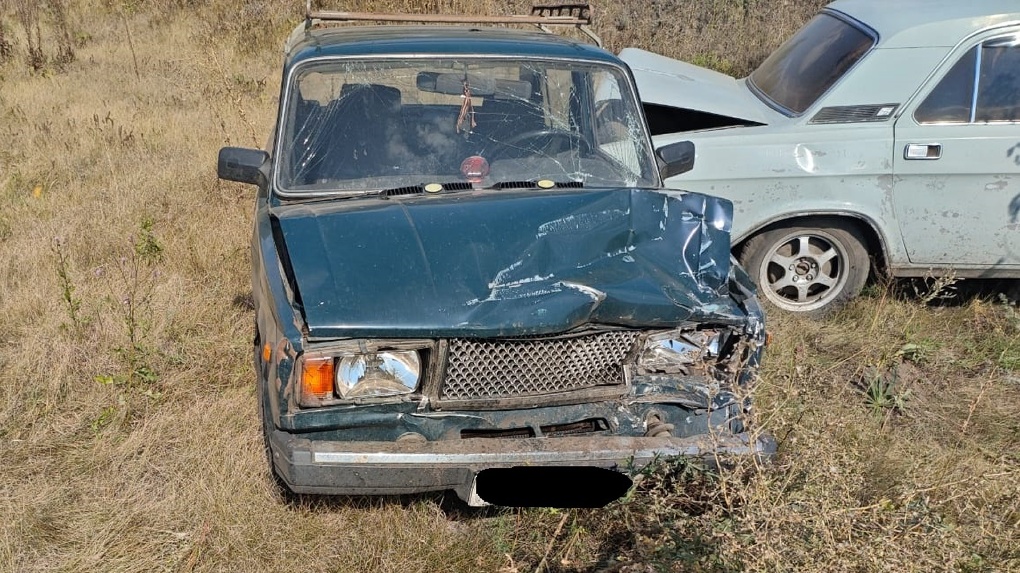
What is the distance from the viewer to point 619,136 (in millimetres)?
4129

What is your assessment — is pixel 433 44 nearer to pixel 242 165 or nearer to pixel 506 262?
pixel 242 165

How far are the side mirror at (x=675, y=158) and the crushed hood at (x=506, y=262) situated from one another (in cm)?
45

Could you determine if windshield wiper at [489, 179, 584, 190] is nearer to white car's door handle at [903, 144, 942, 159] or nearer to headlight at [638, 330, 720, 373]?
headlight at [638, 330, 720, 373]

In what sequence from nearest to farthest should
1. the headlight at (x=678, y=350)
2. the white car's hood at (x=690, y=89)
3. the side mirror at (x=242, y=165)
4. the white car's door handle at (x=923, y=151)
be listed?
the headlight at (x=678, y=350) < the side mirror at (x=242, y=165) < the white car's door handle at (x=923, y=151) < the white car's hood at (x=690, y=89)

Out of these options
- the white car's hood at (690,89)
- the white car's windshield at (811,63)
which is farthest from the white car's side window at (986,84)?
the white car's hood at (690,89)

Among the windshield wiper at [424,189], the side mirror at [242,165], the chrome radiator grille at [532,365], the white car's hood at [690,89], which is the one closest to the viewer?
the chrome radiator grille at [532,365]

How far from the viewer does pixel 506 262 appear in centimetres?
311

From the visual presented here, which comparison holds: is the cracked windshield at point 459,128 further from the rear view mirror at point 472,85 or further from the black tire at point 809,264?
the black tire at point 809,264

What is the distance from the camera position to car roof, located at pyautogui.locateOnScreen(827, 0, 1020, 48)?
484 cm

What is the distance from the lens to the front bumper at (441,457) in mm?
2758

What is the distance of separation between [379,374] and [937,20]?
396 cm

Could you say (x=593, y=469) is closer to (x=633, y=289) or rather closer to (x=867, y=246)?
(x=633, y=289)

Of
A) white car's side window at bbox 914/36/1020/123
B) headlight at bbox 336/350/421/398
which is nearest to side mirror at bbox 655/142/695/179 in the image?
white car's side window at bbox 914/36/1020/123

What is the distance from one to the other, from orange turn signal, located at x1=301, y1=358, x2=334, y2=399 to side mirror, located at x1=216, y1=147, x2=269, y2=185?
1336 millimetres
